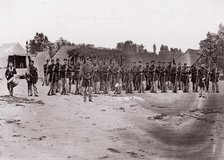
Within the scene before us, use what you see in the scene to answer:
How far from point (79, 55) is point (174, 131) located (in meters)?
21.9

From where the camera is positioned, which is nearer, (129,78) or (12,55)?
(129,78)

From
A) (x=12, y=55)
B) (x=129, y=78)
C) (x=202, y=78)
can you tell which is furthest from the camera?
(x=12, y=55)

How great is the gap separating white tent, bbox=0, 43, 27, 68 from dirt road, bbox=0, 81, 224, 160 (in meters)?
18.6

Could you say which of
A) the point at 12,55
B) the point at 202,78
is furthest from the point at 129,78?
the point at 12,55

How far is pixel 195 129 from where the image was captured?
1062cm

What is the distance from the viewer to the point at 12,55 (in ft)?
108

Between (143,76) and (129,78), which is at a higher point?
(143,76)

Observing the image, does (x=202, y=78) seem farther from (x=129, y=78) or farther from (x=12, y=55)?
(x=12, y=55)

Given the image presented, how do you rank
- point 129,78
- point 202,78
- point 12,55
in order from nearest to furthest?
point 202,78 → point 129,78 → point 12,55

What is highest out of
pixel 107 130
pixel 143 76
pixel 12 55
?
pixel 12 55

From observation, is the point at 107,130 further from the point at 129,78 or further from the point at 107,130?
the point at 129,78

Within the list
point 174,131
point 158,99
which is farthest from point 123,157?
point 158,99

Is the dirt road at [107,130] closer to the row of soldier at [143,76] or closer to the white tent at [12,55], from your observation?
the row of soldier at [143,76]

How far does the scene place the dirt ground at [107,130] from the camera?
773 cm
